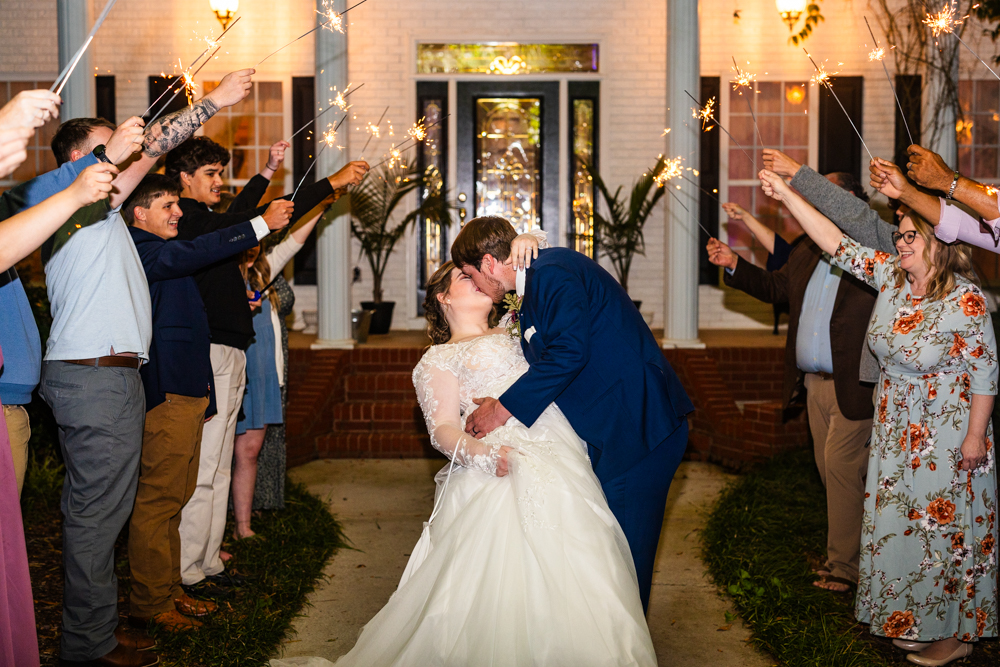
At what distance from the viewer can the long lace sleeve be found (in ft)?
10.0

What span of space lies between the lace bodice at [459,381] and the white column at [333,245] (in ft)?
16.1

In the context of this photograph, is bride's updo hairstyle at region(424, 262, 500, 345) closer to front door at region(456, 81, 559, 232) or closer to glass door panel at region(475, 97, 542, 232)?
front door at region(456, 81, 559, 232)

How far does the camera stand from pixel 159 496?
3727 mm

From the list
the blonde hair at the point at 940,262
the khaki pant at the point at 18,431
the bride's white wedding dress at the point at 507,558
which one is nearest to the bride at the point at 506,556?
the bride's white wedding dress at the point at 507,558

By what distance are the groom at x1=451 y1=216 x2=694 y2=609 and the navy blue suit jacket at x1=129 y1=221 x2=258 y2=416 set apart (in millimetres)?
1126

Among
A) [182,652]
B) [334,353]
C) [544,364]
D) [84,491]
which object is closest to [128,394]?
[84,491]

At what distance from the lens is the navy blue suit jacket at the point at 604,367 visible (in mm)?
3004

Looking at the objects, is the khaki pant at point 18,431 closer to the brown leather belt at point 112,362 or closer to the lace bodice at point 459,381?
the brown leather belt at point 112,362

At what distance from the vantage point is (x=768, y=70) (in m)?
9.72

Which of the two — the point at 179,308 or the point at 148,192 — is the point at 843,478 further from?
the point at 148,192

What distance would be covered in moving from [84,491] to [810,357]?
11.2ft

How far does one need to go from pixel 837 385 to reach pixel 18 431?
11.9 ft

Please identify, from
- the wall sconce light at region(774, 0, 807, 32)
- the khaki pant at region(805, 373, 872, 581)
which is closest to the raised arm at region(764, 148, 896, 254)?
the khaki pant at region(805, 373, 872, 581)

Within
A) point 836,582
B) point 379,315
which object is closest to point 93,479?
point 836,582
